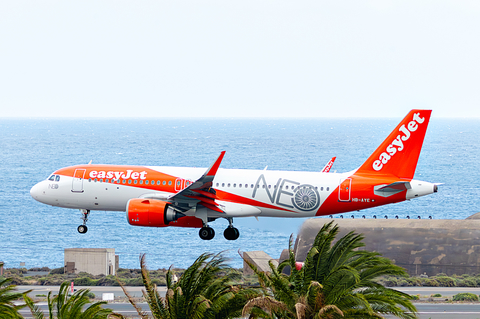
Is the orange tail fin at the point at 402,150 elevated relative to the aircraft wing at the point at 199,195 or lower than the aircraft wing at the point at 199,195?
elevated

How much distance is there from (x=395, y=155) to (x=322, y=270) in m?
26.8

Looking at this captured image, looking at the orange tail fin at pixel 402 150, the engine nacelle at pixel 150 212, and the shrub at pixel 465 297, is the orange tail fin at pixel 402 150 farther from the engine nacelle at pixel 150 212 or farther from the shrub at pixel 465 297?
the engine nacelle at pixel 150 212

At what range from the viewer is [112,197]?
54.7m

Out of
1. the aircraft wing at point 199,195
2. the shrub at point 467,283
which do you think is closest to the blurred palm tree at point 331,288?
the aircraft wing at point 199,195

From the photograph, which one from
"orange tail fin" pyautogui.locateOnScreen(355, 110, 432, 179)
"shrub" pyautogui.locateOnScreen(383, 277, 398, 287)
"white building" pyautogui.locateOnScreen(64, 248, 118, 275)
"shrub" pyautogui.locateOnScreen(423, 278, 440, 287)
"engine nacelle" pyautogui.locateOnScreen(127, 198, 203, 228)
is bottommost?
"white building" pyautogui.locateOnScreen(64, 248, 118, 275)

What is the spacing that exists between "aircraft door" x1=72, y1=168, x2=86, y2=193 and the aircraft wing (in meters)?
7.86

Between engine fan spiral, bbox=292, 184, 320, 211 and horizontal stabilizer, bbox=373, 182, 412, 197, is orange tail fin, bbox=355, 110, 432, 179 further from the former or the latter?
engine fan spiral, bbox=292, 184, 320, 211

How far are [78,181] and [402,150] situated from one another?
25189 mm

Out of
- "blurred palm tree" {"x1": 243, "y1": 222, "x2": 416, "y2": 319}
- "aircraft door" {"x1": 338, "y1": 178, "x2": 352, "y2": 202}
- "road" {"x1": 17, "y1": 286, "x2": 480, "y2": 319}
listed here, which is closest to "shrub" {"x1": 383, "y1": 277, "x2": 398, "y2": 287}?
"road" {"x1": 17, "y1": 286, "x2": 480, "y2": 319}

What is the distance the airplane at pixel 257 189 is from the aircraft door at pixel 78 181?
13.8 inches

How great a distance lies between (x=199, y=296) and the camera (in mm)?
26000

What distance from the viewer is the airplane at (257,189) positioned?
51438 mm

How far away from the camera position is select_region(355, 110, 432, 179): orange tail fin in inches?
2060

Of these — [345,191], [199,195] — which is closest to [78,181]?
[199,195]
